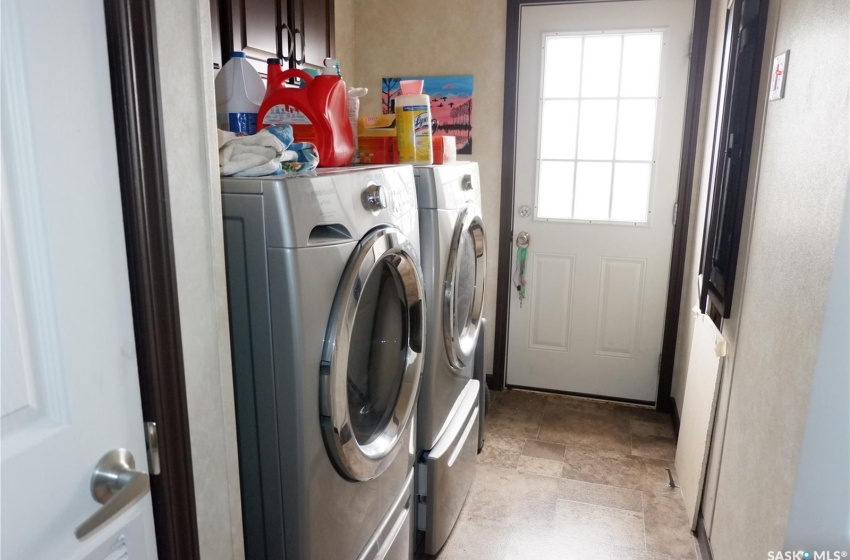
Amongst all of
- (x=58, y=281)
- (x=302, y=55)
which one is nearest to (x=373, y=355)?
(x=58, y=281)

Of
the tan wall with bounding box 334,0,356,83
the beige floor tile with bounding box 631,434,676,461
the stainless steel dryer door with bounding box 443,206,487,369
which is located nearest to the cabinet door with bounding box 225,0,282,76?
the stainless steel dryer door with bounding box 443,206,487,369

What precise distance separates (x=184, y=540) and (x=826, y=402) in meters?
1.12

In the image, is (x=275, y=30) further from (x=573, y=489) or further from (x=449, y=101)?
(x=573, y=489)

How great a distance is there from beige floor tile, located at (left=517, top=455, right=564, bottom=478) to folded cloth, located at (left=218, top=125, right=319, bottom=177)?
5.65 ft

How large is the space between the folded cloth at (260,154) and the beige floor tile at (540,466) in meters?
1.72

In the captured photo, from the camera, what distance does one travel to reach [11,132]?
59 centimetres

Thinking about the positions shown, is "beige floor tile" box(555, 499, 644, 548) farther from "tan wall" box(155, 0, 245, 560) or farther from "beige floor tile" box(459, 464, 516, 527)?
"tan wall" box(155, 0, 245, 560)

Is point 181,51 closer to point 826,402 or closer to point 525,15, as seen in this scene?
point 826,402

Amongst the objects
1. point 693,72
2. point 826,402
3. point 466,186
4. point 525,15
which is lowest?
point 826,402

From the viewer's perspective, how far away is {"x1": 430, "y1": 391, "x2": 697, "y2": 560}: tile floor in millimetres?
1944

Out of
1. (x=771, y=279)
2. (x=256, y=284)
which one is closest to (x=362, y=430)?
(x=256, y=284)

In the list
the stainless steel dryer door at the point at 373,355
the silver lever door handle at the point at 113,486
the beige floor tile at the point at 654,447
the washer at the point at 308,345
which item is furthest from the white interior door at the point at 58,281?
the beige floor tile at the point at 654,447

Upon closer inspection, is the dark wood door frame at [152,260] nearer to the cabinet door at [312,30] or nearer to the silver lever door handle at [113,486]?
the silver lever door handle at [113,486]

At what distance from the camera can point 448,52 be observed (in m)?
2.81
